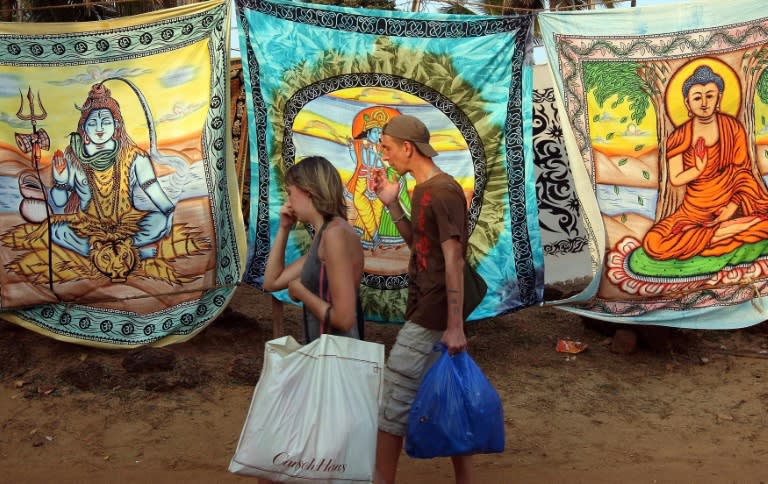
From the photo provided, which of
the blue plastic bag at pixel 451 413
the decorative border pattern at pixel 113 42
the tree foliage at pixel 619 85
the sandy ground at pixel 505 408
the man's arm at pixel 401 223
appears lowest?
the sandy ground at pixel 505 408

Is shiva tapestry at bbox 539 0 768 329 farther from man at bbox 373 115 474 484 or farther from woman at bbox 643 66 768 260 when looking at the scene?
man at bbox 373 115 474 484

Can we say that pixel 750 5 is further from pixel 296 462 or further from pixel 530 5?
pixel 530 5

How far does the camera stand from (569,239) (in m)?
6.64

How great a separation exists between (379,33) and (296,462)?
3218 millimetres

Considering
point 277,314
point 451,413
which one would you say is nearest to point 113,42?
point 277,314

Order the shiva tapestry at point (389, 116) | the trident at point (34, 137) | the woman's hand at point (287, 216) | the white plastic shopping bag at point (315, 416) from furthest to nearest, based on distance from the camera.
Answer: the trident at point (34, 137) → the shiva tapestry at point (389, 116) → the woman's hand at point (287, 216) → the white plastic shopping bag at point (315, 416)

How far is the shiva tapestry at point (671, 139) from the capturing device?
18.9 ft

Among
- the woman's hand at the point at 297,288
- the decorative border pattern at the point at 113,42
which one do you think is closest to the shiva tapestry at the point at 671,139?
the decorative border pattern at the point at 113,42

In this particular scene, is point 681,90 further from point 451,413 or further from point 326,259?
point 326,259

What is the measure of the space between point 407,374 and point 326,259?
0.67 metres

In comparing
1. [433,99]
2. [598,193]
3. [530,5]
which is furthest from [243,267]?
[530,5]

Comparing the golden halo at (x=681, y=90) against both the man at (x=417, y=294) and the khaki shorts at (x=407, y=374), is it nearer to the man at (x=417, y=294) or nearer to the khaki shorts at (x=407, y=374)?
the man at (x=417, y=294)

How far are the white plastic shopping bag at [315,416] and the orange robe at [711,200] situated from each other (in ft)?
11.4

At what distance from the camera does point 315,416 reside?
9.11ft
